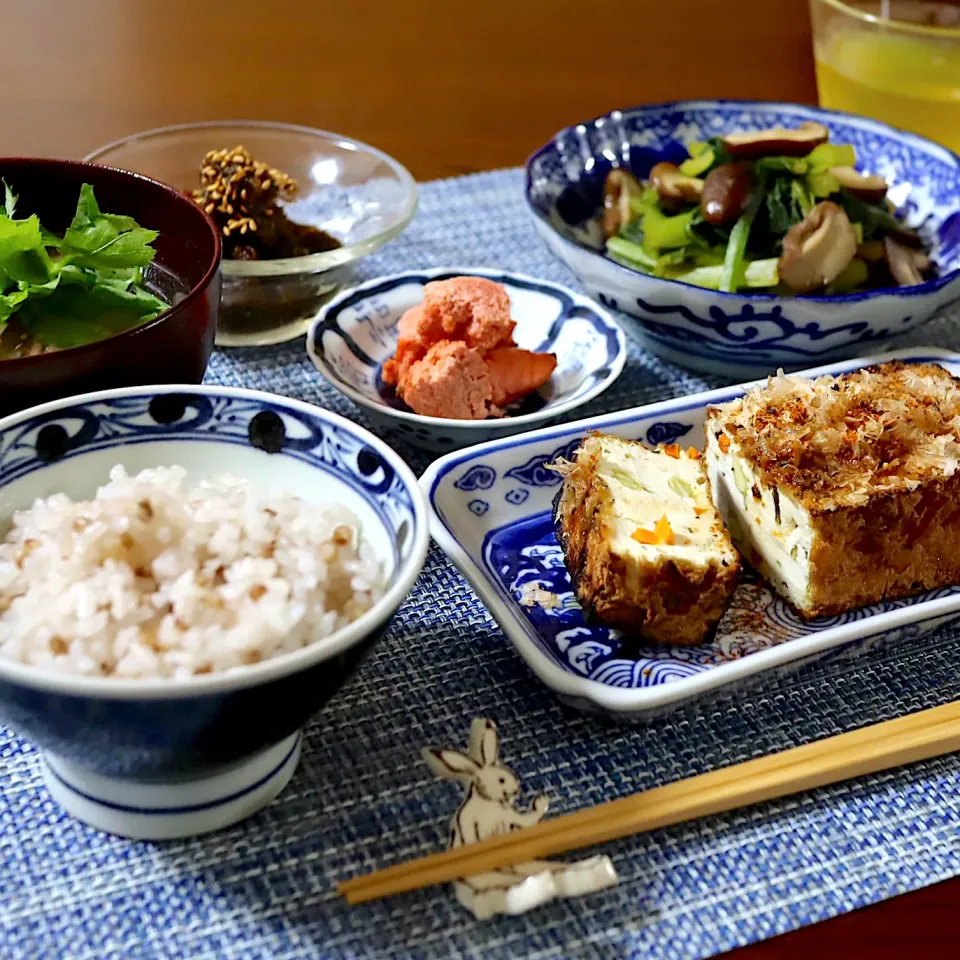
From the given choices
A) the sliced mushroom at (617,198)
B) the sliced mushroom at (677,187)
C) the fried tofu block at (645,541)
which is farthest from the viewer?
the sliced mushroom at (617,198)

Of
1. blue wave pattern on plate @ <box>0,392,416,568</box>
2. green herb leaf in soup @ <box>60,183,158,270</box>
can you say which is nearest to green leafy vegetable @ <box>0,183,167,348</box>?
green herb leaf in soup @ <box>60,183,158,270</box>

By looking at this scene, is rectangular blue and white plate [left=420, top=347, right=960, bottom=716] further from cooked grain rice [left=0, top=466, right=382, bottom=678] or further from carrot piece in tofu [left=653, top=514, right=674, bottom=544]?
cooked grain rice [left=0, top=466, right=382, bottom=678]

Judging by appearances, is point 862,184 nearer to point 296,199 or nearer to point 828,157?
point 828,157

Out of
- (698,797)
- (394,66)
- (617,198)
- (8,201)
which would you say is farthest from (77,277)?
(394,66)

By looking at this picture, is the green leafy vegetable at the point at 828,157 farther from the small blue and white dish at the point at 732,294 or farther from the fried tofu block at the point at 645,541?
the fried tofu block at the point at 645,541

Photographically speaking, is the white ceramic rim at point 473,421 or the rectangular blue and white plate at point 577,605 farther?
the white ceramic rim at point 473,421

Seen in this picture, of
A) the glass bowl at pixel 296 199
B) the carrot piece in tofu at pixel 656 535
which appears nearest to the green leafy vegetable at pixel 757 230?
the glass bowl at pixel 296 199
